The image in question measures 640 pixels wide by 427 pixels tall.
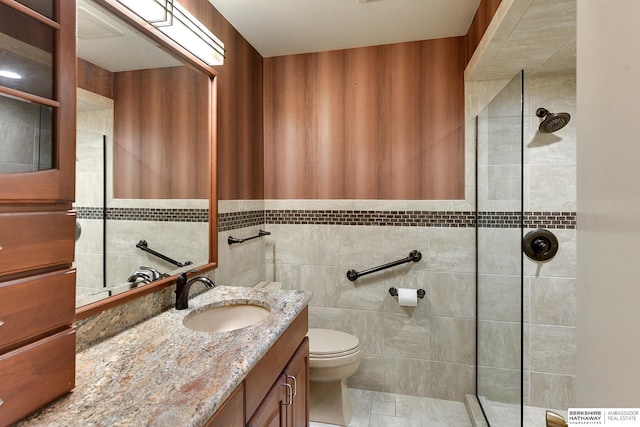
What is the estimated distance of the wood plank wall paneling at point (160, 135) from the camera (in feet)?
4.14

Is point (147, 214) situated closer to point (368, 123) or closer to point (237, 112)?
point (237, 112)

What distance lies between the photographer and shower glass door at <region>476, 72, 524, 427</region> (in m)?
1.63

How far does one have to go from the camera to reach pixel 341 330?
2.38m

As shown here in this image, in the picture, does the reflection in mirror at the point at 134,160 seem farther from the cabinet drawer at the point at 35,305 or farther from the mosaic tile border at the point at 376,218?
the cabinet drawer at the point at 35,305

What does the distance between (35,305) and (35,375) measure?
0.49 feet

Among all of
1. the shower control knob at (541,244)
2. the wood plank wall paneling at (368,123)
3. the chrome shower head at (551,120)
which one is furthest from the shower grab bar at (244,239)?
the chrome shower head at (551,120)

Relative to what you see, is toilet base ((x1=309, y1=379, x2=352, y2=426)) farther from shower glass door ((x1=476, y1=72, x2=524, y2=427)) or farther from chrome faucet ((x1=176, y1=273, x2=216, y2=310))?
chrome faucet ((x1=176, y1=273, x2=216, y2=310))

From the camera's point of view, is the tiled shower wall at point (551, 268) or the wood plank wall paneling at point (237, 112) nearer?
the wood plank wall paneling at point (237, 112)

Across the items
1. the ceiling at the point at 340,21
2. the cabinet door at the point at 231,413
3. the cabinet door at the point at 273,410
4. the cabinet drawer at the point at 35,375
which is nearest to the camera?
the cabinet drawer at the point at 35,375

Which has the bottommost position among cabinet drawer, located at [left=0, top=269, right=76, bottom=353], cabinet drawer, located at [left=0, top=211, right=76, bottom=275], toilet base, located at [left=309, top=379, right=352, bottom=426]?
toilet base, located at [left=309, top=379, right=352, bottom=426]

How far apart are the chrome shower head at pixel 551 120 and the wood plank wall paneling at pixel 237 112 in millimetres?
1931

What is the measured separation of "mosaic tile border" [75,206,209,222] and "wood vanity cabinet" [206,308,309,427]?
768 mm

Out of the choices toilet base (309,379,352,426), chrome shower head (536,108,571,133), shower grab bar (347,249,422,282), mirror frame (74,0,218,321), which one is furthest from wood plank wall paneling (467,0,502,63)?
toilet base (309,379,352,426)

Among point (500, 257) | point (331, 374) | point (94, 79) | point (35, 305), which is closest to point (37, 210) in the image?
point (35, 305)
